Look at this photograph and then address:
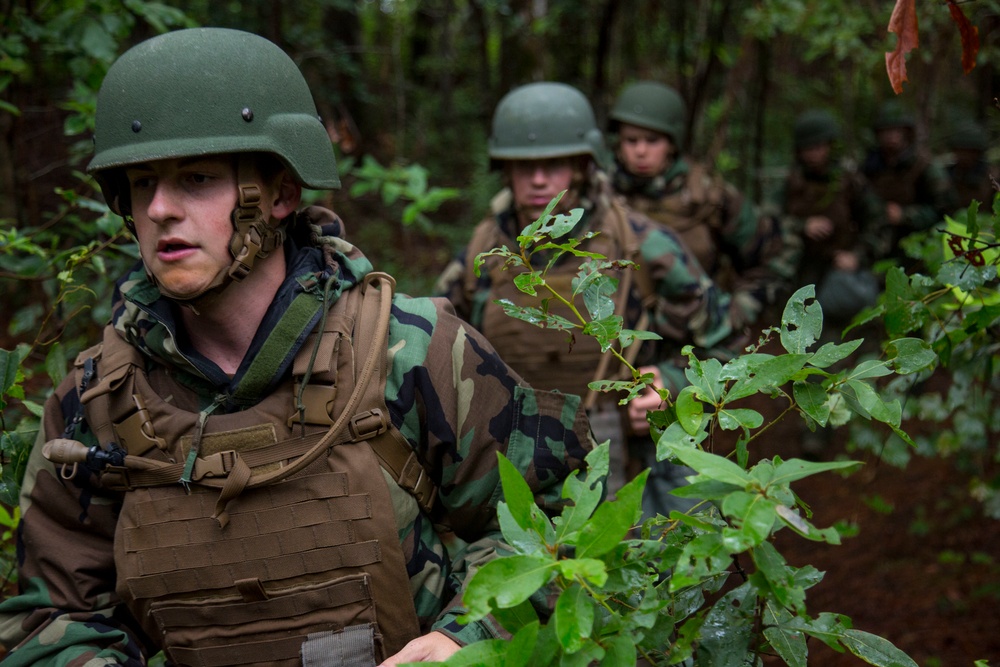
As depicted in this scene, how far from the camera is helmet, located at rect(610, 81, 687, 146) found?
578cm

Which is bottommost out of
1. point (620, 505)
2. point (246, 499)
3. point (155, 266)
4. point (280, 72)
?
point (246, 499)

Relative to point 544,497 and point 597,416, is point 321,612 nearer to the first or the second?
point 544,497

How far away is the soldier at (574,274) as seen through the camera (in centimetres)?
391

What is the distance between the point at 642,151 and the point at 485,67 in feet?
11.7

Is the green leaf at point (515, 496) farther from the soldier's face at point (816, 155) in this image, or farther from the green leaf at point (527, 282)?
the soldier's face at point (816, 155)

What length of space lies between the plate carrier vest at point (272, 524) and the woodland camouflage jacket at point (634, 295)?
200cm

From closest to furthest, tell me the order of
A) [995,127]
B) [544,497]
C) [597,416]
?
1. [544,497]
2. [597,416]
3. [995,127]

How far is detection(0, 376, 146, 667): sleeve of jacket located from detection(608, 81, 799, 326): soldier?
4.22 metres

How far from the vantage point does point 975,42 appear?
2049mm

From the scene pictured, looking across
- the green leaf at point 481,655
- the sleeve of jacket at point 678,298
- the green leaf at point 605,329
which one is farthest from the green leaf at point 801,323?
the sleeve of jacket at point 678,298

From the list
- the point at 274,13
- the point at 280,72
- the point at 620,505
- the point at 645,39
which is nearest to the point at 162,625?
the point at 620,505

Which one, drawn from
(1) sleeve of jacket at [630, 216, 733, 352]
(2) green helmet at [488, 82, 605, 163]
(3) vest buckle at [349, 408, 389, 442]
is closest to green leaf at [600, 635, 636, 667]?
(3) vest buckle at [349, 408, 389, 442]

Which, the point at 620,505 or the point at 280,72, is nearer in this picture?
the point at 620,505

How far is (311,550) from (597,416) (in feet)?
7.04
